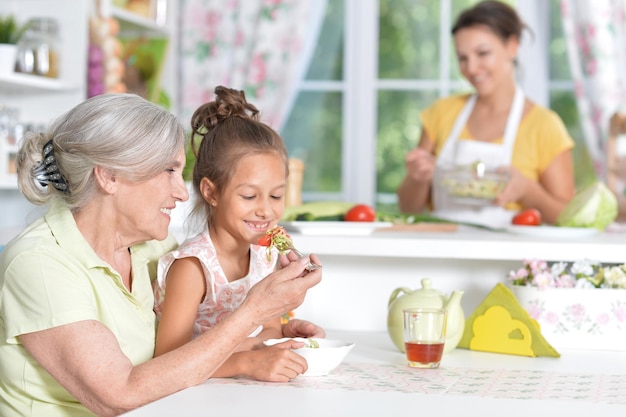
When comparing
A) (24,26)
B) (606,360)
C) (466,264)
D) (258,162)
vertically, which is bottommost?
(606,360)

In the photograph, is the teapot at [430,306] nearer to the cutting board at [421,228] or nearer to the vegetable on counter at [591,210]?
the cutting board at [421,228]

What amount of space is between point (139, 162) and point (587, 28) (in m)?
3.09

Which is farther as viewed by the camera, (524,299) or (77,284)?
(524,299)

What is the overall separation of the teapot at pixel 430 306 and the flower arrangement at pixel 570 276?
0.21m

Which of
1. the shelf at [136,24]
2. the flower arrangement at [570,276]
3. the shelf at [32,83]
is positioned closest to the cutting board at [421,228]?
the flower arrangement at [570,276]

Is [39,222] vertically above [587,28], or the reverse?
[587,28]

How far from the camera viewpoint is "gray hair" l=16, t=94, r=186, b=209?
1.53 meters

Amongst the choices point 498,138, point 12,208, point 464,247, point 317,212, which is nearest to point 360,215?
point 317,212

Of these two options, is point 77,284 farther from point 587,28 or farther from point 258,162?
point 587,28

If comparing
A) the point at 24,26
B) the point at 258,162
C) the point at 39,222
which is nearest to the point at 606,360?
the point at 258,162

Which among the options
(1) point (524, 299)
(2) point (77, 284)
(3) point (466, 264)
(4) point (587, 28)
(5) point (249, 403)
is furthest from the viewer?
(4) point (587, 28)

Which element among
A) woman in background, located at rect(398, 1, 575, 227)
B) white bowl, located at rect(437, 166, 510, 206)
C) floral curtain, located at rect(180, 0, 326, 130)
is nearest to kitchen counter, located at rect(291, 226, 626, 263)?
white bowl, located at rect(437, 166, 510, 206)

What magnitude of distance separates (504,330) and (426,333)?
273 mm

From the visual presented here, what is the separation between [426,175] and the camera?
330 centimetres
